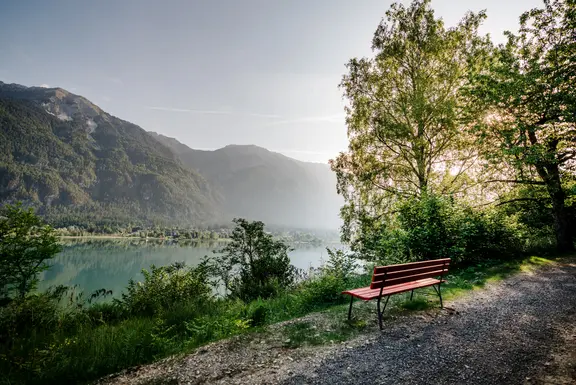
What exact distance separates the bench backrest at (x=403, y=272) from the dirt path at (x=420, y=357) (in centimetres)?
89

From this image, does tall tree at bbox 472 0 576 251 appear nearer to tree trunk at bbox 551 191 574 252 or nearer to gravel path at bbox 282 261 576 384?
tree trunk at bbox 551 191 574 252

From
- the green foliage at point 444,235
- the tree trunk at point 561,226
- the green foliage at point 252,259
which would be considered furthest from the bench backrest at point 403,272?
the green foliage at point 252,259

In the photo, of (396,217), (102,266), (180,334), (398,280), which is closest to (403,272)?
(398,280)

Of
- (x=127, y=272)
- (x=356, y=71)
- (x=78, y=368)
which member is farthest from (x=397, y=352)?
(x=127, y=272)

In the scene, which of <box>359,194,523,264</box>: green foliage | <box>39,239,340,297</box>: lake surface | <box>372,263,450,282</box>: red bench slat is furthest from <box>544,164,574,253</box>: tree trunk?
<box>39,239,340,297</box>: lake surface

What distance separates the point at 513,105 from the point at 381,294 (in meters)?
11.4

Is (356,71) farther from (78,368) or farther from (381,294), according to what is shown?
(78,368)

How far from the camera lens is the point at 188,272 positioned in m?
14.1

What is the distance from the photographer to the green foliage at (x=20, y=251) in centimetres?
848

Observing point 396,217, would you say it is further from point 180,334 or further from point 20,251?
point 20,251

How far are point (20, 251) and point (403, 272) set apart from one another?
11155 millimetres

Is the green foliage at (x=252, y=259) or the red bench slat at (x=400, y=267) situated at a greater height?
the red bench slat at (x=400, y=267)

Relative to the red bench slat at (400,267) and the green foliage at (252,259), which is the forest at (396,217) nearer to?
the green foliage at (252,259)

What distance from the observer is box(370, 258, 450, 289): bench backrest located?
17.7 ft
